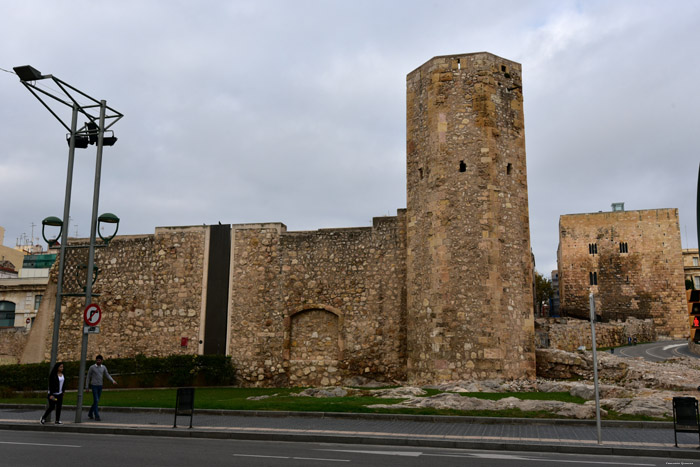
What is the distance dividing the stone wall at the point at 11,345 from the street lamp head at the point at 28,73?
18.3 metres

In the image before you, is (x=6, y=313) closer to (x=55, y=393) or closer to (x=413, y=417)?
(x=55, y=393)

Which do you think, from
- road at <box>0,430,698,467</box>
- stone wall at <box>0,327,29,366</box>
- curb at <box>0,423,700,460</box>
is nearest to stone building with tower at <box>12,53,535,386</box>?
stone wall at <box>0,327,29,366</box>

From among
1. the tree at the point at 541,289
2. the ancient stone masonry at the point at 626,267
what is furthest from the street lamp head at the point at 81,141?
the tree at the point at 541,289

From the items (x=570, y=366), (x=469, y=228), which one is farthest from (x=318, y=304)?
(x=570, y=366)

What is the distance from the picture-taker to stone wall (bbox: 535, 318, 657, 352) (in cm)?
3697

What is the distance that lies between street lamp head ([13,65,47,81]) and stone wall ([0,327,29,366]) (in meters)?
Result: 18.3

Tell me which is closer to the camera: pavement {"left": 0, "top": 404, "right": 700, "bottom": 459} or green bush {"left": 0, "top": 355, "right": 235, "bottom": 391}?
pavement {"left": 0, "top": 404, "right": 700, "bottom": 459}

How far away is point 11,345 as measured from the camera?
2975cm

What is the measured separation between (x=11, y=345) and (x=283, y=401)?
64.6ft

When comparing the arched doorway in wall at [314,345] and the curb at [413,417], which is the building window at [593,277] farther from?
the curb at [413,417]

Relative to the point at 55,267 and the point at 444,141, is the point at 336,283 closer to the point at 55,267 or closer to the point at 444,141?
the point at 444,141

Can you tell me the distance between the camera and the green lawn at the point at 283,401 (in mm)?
14508

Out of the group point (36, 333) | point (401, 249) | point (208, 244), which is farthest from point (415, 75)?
point (36, 333)

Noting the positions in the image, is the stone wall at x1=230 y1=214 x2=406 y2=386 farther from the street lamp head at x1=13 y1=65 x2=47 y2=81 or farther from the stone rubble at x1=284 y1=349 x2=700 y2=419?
the street lamp head at x1=13 y1=65 x2=47 y2=81
